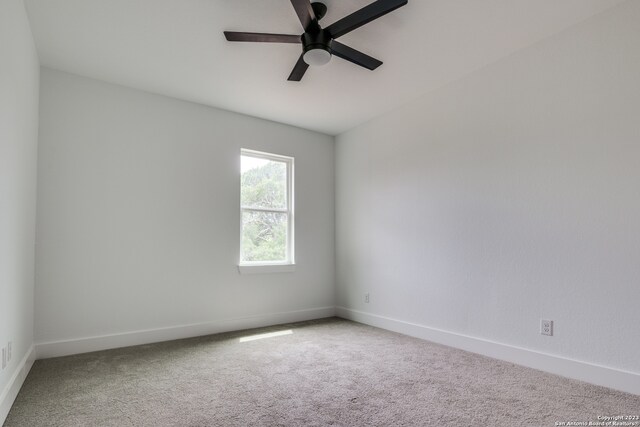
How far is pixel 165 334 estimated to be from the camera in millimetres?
3514

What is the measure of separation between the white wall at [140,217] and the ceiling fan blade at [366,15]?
2.14m

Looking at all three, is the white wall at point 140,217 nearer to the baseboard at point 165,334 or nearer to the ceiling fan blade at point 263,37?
the baseboard at point 165,334

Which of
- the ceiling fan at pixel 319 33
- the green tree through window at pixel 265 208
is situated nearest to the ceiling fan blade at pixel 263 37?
the ceiling fan at pixel 319 33

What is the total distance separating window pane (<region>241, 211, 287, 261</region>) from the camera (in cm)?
419

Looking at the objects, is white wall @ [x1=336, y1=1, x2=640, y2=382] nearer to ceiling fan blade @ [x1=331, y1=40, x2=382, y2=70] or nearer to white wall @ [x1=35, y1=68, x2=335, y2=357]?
ceiling fan blade @ [x1=331, y1=40, x2=382, y2=70]

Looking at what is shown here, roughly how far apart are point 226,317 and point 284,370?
55.5 inches

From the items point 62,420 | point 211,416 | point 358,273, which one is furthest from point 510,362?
point 62,420

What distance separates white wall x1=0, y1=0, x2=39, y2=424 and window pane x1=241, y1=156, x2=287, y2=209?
1.96 m

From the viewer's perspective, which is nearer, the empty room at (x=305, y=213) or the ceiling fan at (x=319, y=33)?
the ceiling fan at (x=319, y=33)

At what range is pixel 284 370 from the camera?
2701 millimetres

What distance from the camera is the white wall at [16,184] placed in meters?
1.96

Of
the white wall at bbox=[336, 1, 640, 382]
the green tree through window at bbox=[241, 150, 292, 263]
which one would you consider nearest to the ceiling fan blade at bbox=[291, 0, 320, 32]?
the white wall at bbox=[336, 1, 640, 382]

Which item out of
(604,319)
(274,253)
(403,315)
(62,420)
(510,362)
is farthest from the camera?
(274,253)

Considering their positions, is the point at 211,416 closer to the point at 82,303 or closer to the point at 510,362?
the point at 82,303
